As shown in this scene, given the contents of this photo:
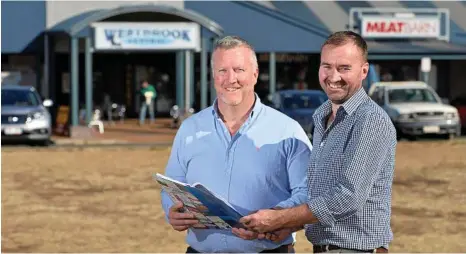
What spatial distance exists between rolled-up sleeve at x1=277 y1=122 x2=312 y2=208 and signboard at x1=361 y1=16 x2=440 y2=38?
101ft

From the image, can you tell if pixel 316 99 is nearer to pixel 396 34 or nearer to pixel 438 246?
pixel 396 34

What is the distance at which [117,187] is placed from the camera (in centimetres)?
1612

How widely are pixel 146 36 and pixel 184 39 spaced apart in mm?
1195

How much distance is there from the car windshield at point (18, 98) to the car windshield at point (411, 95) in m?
9.57

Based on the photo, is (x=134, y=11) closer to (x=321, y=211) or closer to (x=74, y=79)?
(x=74, y=79)

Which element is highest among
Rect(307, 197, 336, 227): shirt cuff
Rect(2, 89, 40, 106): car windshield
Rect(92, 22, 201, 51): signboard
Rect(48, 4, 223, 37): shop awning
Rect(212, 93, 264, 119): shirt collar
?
Rect(48, 4, 223, 37): shop awning

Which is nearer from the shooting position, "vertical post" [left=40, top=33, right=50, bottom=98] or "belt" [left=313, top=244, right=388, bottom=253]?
"belt" [left=313, top=244, right=388, bottom=253]

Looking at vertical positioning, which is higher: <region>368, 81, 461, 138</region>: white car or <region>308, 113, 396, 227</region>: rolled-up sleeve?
<region>308, 113, 396, 227</region>: rolled-up sleeve

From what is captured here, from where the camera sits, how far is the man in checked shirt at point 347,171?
407 cm

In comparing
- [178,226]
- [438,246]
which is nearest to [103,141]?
[438,246]

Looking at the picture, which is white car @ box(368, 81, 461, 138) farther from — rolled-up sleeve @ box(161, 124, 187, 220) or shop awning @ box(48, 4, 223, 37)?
rolled-up sleeve @ box(161, 124, 187, 220)

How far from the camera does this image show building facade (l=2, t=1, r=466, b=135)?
104 ft

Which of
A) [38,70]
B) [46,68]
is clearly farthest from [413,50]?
[38,70]

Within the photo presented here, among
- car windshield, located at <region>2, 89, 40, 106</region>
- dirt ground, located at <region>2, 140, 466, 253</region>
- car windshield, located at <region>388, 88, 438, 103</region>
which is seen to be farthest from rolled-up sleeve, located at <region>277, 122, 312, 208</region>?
car windshield, located at <region>388, 88, 438, 103</region>
